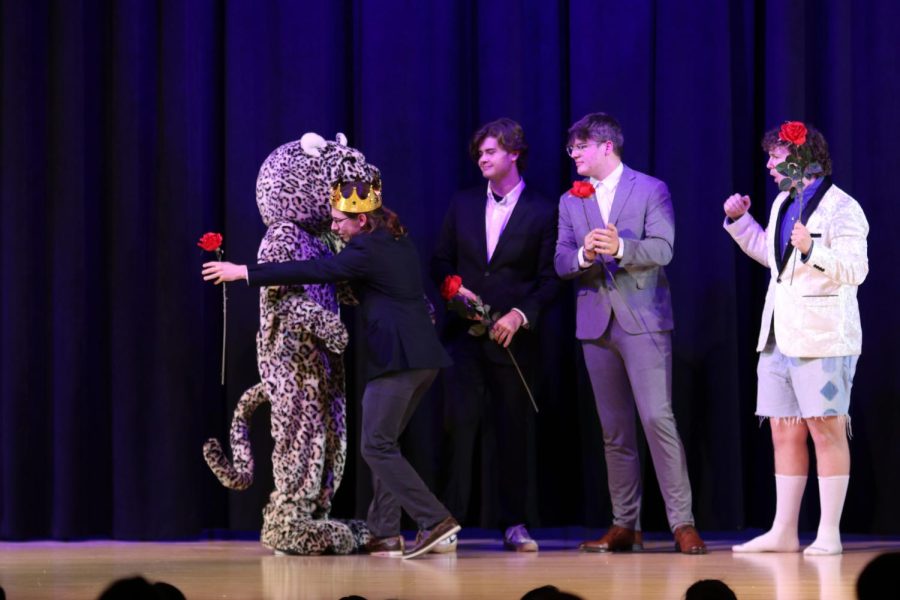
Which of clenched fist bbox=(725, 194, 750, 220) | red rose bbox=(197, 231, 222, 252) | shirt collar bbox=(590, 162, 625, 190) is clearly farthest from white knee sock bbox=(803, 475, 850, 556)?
red rose bbox=(197, 231, 222, 252)

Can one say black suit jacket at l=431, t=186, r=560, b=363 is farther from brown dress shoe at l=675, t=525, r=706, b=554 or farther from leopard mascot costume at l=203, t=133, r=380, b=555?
brown dress shoe at l=675, t=525, r=706, b=554

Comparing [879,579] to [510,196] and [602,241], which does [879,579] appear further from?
[510,196]

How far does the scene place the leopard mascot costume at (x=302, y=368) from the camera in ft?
16.9

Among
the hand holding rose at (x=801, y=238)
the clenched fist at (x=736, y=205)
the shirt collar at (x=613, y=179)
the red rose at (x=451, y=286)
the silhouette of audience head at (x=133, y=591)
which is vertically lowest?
the silhouette of audience head at (x=133, y=591)

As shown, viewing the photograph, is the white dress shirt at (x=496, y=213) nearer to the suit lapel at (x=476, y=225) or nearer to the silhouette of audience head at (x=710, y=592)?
the suit lapel at (x=476, y=225)

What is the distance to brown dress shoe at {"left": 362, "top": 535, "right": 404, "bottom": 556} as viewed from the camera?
518cm

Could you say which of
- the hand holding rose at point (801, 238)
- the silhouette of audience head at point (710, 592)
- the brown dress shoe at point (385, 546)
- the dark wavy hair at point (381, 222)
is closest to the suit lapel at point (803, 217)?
the hand holding rose at point (801, 238)

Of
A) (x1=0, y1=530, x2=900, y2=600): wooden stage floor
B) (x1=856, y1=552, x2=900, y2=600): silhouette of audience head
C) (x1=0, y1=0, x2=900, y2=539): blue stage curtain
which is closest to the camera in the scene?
(x1=856, y1=552, x2=900, y2=600): silhouette of audience head

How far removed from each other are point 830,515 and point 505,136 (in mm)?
2034

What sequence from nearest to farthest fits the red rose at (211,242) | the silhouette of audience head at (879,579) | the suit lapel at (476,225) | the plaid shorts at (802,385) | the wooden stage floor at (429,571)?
the silhouette of audience head at (879,579)
the wooden stage floor at (429,571)
the plaid shorts at (802,385)
the red rose at (211,242)
the suit lapel at (476,225)

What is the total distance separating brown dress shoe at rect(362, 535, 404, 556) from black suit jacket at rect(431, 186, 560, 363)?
867mm

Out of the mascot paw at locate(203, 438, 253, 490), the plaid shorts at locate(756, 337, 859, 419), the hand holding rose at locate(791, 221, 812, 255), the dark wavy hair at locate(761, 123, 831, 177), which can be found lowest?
the mascot paw at locate(203, 438, 253, 490)

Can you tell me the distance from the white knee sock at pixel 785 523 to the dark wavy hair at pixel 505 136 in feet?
5.72

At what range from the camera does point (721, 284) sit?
5.68m
